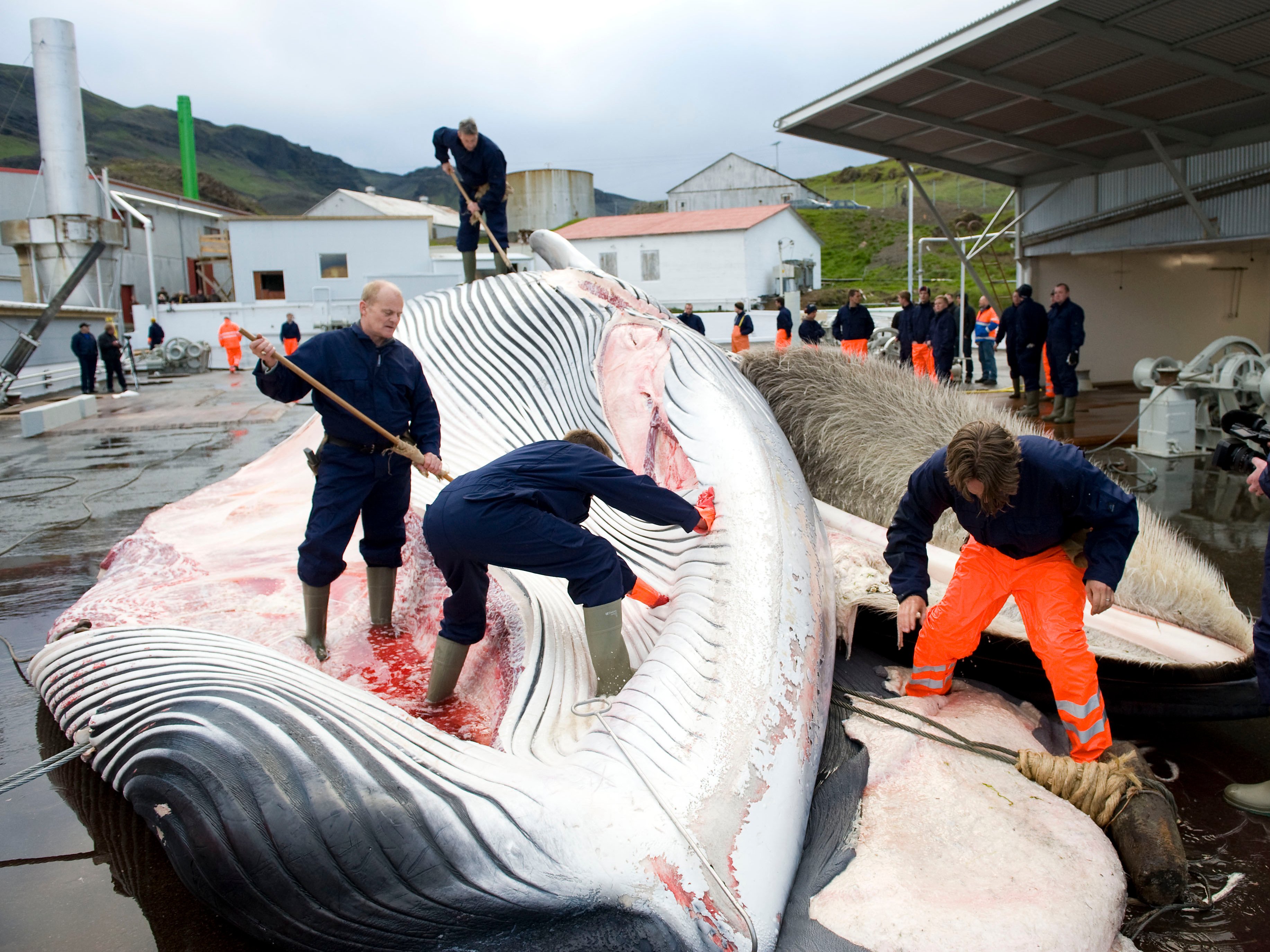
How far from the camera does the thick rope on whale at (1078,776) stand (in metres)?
2.81

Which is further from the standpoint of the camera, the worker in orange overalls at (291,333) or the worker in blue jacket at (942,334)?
the worker in orange overalls at (291,333)

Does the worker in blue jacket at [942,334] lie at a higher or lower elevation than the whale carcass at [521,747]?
higher

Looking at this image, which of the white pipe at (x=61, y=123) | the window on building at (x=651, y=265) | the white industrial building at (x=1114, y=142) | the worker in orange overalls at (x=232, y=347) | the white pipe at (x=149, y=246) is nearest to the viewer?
the white industrial building at (x=1114, y=142)

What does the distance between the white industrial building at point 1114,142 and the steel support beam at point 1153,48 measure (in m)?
0.02

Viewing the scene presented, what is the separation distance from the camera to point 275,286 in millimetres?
37125

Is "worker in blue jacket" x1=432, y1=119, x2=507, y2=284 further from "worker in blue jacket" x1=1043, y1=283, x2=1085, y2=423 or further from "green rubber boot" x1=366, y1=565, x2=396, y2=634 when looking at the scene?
"worker in blue jacket" x1=1043, y1=283, x2=1085, y2=423

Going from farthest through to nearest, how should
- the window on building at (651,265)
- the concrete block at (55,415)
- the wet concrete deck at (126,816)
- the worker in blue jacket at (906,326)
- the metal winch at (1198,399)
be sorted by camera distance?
the window on building at (651,265)
the worker in blue jacket at (906,326)
the concrete block at (55,415)
the metal winch at (1198,399)
the wet concrete deck at (126,816)

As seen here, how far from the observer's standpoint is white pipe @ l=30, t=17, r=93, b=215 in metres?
24.4

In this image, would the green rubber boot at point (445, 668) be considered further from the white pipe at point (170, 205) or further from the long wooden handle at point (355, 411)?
the white pipe at point (170, 205)

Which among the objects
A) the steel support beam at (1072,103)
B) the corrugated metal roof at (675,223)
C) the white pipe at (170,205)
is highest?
the white pipe at (170,205)

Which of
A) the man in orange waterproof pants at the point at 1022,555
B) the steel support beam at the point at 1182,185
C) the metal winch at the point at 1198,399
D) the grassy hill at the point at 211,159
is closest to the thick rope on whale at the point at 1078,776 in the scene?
the man in orange waterproof pants at the point at 1022,555

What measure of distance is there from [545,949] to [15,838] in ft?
6.74

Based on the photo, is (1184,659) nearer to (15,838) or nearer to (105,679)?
(105,679)

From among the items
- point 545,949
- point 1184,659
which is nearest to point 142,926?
point 545,949
